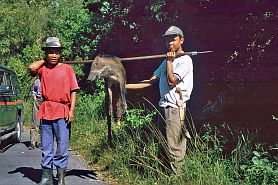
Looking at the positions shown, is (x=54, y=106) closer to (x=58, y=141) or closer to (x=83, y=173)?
(x=58, y=141)

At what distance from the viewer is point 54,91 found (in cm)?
699

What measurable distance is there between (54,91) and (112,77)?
2.72ft

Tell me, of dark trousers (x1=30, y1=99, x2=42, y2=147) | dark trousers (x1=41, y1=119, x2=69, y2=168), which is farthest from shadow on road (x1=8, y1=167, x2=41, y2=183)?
dark trousers (x1=30, y1=99, x2=42, y2=147)

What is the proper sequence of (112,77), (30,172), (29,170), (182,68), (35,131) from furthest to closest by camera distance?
1. (35,131)
2. (29,170)
3. (30,172)
4. (112,77)
5. (182,68)


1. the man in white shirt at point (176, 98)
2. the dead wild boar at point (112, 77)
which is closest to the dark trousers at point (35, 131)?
the dead wild boar at point (112, 77)

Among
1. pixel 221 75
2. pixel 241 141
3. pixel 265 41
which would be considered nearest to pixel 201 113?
pixel 221 75

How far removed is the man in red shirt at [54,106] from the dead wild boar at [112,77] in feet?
1.20

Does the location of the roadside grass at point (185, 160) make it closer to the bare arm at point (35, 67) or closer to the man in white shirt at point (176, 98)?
the man in white shirt at point (176, 98)

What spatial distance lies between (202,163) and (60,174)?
2.02 metres

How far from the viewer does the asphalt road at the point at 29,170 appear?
773cm

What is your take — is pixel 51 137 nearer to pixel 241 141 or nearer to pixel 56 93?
pixel 56 93

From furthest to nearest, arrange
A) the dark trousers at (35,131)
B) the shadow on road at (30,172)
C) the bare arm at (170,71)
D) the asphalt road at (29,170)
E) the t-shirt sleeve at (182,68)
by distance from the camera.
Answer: the dark trousers at (35,131)
the shadow on road at (30,172)
the asphalt road at (29,170)
the t-shirt sleeve at (182,68)
the bare arm at (170,71)

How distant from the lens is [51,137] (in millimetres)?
7133

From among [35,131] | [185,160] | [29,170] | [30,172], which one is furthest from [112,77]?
[35,131]
